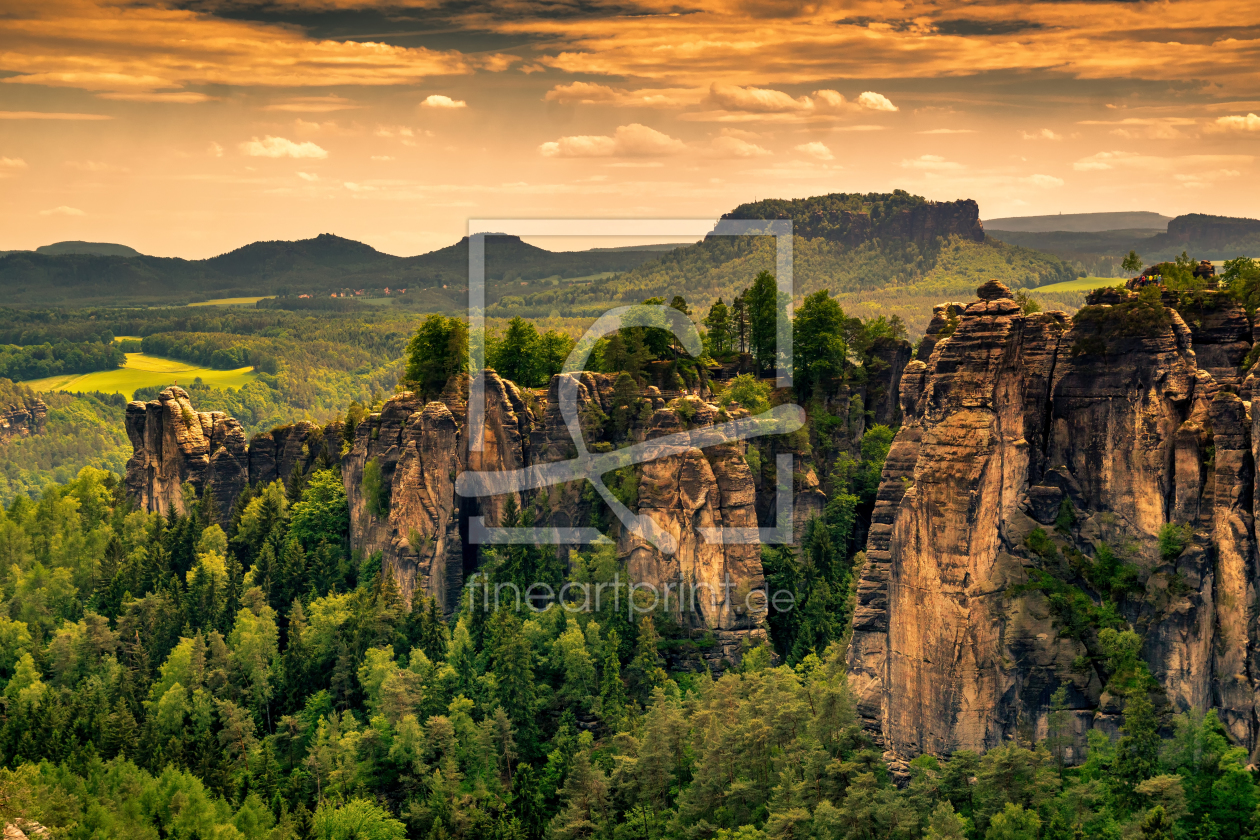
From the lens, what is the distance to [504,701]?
80250 mm

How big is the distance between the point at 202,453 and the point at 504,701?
151ft

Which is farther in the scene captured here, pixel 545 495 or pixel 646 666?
Result: pixel 545 495

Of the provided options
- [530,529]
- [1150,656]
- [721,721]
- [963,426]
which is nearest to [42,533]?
[530,529]

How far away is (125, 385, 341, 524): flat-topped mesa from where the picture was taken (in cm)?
11162

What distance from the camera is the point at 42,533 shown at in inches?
4552

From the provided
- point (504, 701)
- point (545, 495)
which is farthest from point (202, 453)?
point (504, 701)

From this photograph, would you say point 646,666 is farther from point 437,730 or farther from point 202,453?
point 202,453

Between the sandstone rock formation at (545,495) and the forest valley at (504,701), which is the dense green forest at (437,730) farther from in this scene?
the sandstone rock formation at (545,495)

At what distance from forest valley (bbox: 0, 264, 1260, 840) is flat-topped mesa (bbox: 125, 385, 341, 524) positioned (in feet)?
8.57

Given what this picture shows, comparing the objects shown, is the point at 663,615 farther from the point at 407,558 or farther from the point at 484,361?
the point at 484,361

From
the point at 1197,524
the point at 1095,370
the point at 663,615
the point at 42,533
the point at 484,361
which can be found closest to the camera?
the point at 1197,524

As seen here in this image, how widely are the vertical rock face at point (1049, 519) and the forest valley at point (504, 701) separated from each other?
1.63m

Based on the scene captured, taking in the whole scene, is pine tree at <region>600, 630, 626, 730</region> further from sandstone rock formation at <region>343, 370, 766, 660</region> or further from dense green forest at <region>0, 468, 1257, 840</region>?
sandstone rock formation at <region>343, 370, 766, 660</region>

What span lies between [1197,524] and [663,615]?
3501cm
